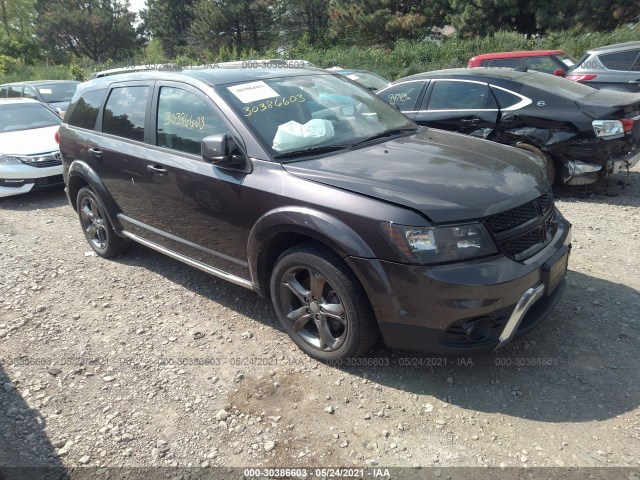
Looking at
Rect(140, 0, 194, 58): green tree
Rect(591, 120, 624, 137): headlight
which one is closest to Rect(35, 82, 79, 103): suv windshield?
Rect(591, 120, 624, 137): headlight

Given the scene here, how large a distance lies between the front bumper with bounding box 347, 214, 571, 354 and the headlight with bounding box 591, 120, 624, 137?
11.5ft

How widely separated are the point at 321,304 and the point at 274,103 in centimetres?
149

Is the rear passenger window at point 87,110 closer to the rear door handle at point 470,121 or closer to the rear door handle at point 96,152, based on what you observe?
the rear door handle at point 96,152

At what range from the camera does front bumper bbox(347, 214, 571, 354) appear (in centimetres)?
262

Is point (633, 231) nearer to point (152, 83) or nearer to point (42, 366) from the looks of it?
point (152, 83)

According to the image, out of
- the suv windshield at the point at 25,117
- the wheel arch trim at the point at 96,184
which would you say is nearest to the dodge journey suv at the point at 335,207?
the wheel arch trim at the point at 96,184

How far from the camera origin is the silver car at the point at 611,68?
31.7 ft

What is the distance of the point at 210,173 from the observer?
351cm

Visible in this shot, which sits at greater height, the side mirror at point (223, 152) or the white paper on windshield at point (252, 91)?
the white paper on windshield at point (252, 91)

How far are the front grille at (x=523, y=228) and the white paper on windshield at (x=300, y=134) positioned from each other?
1.32 meters

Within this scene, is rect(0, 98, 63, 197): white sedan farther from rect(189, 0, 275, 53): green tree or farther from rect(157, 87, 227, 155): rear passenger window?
rect(189, 0, 275, 53): green tree

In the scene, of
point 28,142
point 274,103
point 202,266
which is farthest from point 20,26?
point 274,103

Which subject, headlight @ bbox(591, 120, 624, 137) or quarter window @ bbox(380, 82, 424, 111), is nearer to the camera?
headlight @ bbox(591, 120, 624, 137)

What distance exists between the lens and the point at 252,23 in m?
39.8
